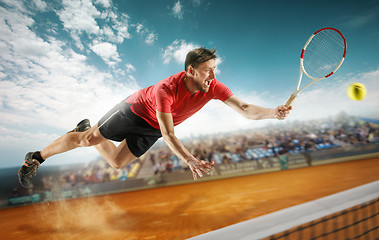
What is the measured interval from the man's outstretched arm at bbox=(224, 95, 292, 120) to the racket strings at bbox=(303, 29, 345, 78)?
2.21ft

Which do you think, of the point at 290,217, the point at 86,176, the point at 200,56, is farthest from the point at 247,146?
the point at 290,217

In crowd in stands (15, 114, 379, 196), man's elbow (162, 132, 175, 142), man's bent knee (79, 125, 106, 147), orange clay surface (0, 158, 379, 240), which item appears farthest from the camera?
crowd in stands (15, 114, 379, 196)

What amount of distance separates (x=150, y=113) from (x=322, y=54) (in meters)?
1.82

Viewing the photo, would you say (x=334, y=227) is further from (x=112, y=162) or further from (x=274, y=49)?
(x=274, y=49)

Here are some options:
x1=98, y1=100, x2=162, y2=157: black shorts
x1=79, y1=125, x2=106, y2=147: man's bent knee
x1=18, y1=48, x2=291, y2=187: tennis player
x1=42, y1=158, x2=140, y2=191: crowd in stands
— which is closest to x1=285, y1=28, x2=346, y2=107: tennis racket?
x1=18, y1=48, x2=291, y2=187: tennis player

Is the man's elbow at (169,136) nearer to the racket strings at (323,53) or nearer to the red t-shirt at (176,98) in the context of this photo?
the red t-shirt at (176,98)

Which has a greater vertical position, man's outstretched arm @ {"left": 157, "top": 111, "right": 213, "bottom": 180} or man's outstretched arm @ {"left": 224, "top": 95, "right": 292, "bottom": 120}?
man's outstretched arm @ {"left": 224, "top": 95, "right": 292, "bottom": 120}

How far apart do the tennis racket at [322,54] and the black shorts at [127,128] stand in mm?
1342

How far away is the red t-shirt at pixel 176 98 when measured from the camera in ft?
4.76

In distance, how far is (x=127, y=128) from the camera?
1.63 metres

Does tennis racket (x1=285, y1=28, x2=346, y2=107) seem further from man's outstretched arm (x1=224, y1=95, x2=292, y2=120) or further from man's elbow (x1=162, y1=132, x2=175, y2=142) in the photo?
man's elbow (x1=162, y1=132, x2=175, y2=142)

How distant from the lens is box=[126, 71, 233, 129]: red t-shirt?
1.45 metres

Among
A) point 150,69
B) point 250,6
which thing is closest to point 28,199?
point 150,69

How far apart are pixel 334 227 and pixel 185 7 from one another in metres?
3.58
